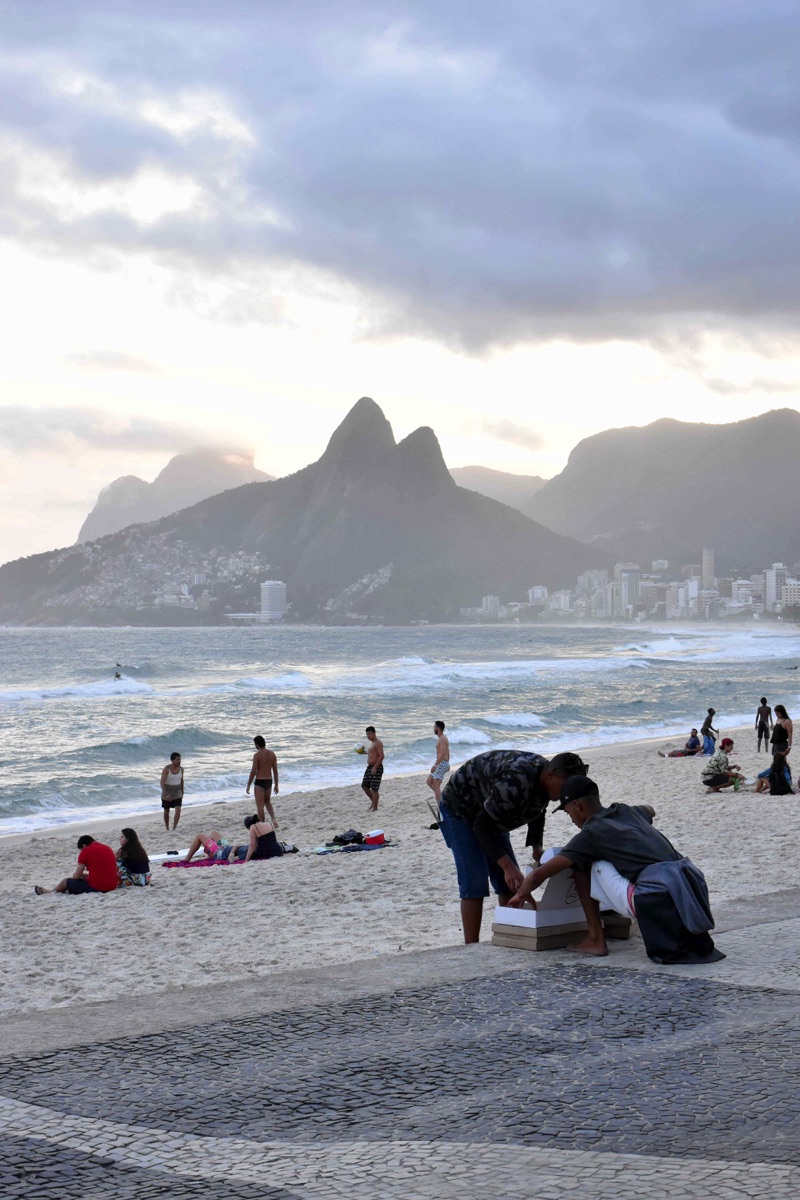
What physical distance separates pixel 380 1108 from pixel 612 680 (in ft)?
179

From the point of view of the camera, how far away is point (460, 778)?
5.80m

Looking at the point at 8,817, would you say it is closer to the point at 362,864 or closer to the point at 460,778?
the point at 362,864

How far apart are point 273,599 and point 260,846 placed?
576 ft

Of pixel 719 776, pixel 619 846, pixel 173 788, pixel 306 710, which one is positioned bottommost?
pixel 306 710

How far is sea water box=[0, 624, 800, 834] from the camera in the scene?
2491cm

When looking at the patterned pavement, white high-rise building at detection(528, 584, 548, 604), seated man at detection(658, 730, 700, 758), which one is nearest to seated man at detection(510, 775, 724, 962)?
the patterned pavement

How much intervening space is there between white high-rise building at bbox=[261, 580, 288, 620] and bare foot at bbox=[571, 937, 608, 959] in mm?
179028

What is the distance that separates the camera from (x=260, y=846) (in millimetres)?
13883

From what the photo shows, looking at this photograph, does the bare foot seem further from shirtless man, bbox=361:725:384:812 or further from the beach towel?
shirtless man, bbox=361:725:384:812

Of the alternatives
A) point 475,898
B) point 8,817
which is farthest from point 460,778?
point 8,817

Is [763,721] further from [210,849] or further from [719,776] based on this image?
[210,849]

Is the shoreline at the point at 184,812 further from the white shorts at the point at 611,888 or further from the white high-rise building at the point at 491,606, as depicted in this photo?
the white high-rise building at the point at 491,606

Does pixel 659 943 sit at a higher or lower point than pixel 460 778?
lower

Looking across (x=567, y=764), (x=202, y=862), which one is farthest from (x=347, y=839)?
(x=567, y=764)
